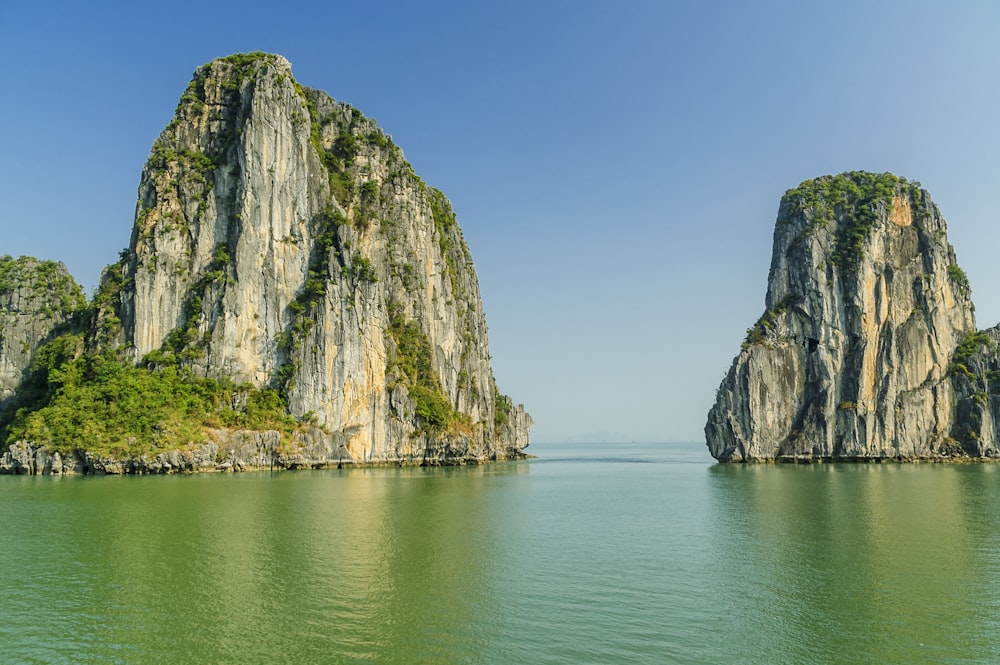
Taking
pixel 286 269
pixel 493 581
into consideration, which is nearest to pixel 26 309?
pixel 286 269

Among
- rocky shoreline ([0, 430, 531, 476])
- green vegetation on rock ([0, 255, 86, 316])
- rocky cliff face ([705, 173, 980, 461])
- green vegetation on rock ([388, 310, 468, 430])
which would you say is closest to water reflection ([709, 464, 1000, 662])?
rocky shoreline ([0, 430, 531, 476])

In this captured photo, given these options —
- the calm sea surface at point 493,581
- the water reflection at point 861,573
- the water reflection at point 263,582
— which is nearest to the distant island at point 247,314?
the calm sea surface at point 493,581

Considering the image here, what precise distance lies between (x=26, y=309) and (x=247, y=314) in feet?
93.7

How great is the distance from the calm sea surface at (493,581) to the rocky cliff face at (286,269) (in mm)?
36391

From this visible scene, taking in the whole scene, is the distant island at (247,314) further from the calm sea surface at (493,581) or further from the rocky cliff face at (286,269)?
the calm sea surface at (493,581)

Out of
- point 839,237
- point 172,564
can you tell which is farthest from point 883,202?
point 172,564

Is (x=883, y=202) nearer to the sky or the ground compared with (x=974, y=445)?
nearer to the sky

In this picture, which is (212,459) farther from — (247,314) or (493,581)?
(493,581)

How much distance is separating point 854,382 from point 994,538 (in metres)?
69.1

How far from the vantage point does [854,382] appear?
95.8 metres

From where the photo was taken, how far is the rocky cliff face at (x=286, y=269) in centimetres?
8000

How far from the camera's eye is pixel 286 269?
→ 8538 cm

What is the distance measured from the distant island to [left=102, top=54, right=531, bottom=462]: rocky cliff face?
0.68 ft

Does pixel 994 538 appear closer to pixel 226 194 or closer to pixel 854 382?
pixel 854 382
